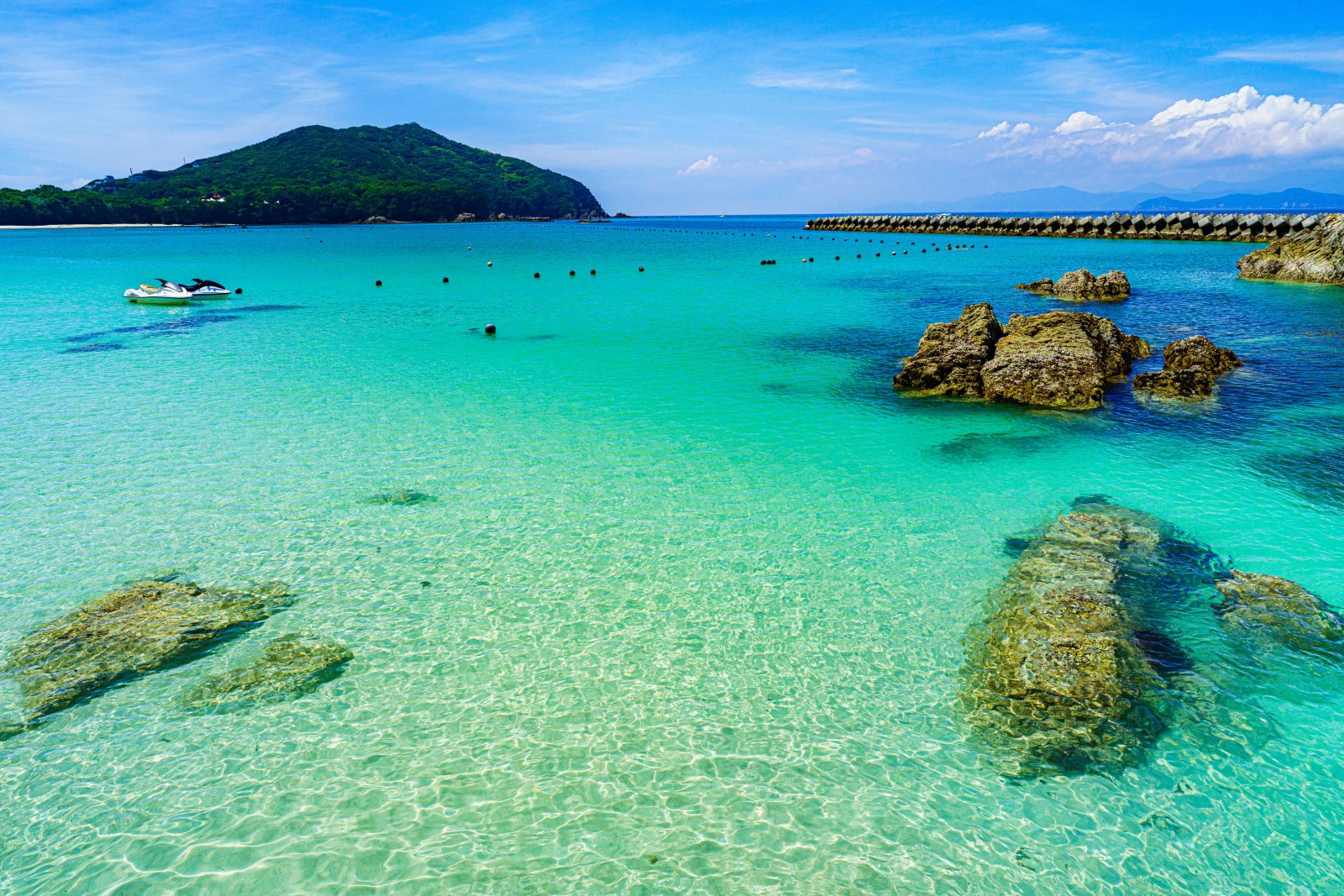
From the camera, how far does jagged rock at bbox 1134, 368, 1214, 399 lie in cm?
2105

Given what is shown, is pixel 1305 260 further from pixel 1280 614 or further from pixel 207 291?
pixel 207 291

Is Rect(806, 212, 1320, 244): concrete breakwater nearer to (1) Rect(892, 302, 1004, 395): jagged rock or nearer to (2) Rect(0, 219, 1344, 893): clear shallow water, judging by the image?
(1) Rect(892, 302, 1004, 395): jagged rock

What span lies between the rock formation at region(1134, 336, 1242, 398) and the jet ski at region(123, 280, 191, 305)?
46.9m

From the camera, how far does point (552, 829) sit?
6555 mm

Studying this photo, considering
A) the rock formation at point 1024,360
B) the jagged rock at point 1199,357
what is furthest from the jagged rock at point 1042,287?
the jagged rock at point 1199,357

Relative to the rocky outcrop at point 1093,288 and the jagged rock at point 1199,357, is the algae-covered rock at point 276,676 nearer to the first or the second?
the jagged rock at point 1199,357

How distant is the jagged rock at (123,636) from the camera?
328 inches

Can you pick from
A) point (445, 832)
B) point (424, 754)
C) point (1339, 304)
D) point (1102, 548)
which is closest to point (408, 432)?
point (424, 754)

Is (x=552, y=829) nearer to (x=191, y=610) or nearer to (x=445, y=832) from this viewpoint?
(x=445, y=832)

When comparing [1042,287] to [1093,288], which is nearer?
[1093,288]

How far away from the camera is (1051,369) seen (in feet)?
68.0

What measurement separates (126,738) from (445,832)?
154 inches

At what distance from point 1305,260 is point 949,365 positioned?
43.0 meters

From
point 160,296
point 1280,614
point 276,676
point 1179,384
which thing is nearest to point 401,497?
point 276,676
